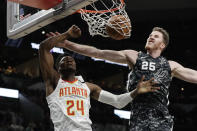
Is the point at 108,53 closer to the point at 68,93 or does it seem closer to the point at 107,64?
the point at 68,93

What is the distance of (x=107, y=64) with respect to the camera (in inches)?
643

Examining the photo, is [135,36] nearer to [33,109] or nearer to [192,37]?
[192,37]

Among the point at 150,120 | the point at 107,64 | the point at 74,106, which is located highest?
the point at 107,64

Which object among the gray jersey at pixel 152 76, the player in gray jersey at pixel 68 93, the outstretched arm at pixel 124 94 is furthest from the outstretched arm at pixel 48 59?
the gray jersey at pixel 152 76

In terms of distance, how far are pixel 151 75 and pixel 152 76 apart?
14 mm

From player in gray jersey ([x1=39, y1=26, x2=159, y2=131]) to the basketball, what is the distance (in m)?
0.45

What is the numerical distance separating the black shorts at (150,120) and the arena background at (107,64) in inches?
307

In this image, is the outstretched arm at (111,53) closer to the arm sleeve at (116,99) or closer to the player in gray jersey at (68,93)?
Answer: the player in gray jersey at (68,93)

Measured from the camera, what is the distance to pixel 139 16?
12.6m

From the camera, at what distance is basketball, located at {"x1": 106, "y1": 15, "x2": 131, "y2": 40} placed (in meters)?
4.04

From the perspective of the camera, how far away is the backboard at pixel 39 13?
12.9ft

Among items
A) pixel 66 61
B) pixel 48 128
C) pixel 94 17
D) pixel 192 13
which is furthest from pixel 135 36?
pixel 66 61

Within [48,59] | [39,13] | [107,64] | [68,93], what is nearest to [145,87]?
[68,93]

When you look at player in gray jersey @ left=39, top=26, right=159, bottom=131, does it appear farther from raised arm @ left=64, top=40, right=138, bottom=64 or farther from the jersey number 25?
the jersey number 25
